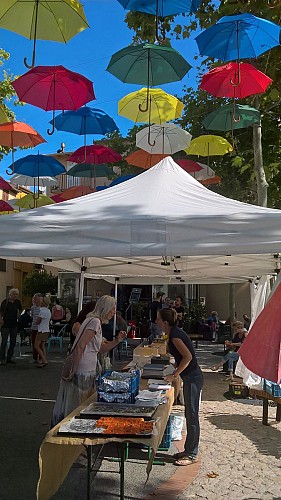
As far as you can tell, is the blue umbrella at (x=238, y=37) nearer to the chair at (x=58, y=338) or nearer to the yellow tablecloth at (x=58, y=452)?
the yellow tablecloth at (x=58, y=452)

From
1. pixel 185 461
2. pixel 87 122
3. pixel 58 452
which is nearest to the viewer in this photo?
pixel 58 452

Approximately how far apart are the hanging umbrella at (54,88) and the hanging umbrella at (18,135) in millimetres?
1937

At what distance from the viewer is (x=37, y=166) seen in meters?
12.3

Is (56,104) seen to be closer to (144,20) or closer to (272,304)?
(144,20)

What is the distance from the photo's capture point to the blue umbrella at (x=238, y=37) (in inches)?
231

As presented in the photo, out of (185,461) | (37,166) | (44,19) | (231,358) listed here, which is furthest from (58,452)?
(37,166)

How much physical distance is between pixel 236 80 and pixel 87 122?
3.44 metres

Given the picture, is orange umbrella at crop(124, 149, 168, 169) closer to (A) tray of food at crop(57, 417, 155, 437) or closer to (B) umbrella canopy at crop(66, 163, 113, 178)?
(B) umbrella canopy at crop(66, 163, 113, 178)

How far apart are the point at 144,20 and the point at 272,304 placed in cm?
655

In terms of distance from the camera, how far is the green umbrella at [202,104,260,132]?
8.97 metres

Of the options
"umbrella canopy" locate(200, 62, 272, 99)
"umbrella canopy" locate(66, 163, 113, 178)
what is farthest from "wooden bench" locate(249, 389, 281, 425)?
"umbrella canopy" locate(66, 163, 113, 178)

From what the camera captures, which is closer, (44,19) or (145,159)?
(44,19)

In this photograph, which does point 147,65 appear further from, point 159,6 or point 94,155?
point 94,155

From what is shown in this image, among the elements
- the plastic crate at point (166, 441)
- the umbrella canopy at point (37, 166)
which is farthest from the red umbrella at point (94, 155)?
the plastic crate at point (166, 441)
